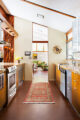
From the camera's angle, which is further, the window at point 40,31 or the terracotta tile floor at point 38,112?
the window at point 40,31

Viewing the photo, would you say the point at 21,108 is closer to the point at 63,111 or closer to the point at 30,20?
the point at 63,111

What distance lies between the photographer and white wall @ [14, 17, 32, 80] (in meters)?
5.87

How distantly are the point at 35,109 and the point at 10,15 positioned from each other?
5093 millimetres

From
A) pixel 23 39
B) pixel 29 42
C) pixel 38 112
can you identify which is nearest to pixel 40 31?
pixel 29 42

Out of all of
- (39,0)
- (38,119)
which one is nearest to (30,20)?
(39,0)

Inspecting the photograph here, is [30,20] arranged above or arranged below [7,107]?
above

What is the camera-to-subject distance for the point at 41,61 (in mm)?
12070

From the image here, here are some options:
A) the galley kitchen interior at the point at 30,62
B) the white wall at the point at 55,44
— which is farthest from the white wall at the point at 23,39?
the white wall at the point at 55,44

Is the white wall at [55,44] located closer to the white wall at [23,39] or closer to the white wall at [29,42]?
the white wall at [29,42]

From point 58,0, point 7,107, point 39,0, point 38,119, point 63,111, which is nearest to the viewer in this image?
point 38,119

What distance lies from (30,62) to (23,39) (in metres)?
1.31

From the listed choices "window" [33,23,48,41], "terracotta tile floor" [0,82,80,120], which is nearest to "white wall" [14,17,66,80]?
"window" [33,23,48,41]

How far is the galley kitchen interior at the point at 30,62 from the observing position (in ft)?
7.91

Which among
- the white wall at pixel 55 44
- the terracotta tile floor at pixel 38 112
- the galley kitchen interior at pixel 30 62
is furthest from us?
the white wall at pixel 55 44
